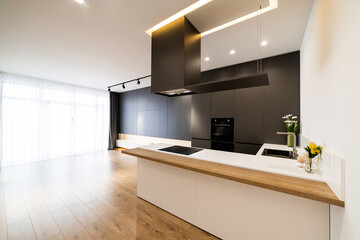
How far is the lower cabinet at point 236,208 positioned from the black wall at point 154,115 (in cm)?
279

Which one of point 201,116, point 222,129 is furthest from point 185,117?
point 222,129

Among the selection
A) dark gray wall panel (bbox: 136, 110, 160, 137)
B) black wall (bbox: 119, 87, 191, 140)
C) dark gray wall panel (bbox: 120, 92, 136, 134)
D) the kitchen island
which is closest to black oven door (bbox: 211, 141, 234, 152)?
black wall (bbox: 119, 87, 191, 140)

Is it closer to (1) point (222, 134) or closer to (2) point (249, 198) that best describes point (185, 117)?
(1) point (222, 134)

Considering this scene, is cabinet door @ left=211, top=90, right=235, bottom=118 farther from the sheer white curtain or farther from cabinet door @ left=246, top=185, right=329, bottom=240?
the sheer white curtain

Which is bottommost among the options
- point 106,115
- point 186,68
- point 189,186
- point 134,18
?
point 189,186

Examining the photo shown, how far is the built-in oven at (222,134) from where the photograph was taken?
3429 millimetres

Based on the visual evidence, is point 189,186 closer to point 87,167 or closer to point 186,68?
point 186,68

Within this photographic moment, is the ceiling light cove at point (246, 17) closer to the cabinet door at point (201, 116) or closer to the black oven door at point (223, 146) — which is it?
the cabinet door at point (201, 116)

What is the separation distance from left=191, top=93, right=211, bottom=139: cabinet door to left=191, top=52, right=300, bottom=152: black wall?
28mm

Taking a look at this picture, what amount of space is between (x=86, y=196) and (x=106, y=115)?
497 centimetres

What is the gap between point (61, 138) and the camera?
541 centimetres

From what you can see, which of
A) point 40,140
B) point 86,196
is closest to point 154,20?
point 86,196

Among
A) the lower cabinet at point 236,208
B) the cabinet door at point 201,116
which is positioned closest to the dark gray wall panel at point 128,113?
the cabinet door at point 201,116

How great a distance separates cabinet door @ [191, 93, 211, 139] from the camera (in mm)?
3803
